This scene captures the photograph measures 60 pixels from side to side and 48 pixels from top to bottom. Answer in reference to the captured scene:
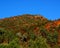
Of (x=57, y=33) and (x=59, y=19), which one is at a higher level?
(x=59, y=19)

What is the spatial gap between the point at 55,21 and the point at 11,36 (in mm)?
8870

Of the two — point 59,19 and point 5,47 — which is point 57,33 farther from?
point 5,47

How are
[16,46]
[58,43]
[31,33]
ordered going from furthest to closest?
[31,33] < [58,43] < [16,46]

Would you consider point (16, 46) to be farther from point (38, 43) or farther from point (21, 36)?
point (21, 36)

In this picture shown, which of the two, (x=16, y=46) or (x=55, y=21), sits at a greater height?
(x=55, y=21)

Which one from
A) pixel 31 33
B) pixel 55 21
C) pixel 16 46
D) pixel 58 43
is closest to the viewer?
pixel 16 46

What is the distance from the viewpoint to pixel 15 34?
4653 centimetres

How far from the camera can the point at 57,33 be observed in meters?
44.8

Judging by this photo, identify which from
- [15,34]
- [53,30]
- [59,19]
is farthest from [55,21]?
[15,34]

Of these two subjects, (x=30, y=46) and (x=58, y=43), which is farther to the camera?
(x=58, y=43)

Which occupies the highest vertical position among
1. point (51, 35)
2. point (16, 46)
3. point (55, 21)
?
point (55, 21)

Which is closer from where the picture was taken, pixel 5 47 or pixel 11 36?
pixel 5 47

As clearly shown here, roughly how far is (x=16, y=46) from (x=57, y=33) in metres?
10.2

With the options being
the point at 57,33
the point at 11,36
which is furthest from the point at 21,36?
the point at 57,33
